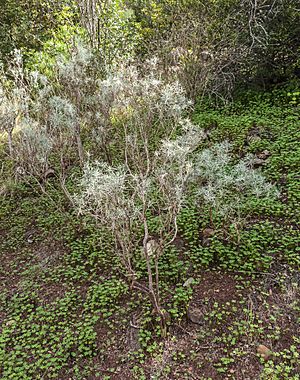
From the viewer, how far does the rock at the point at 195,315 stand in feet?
9.90

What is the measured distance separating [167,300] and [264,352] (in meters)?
0.97

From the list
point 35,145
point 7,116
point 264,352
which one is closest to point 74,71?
point 7,116

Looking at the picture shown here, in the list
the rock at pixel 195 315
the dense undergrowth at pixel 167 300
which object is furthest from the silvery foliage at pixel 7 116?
the rock at pixel 195 315

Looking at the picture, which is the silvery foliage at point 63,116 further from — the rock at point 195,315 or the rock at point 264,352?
the rock at point 264,352

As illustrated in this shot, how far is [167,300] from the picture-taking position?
3242 mm

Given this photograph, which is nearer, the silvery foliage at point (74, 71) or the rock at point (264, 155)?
the silvery foliage at point (74, 71)

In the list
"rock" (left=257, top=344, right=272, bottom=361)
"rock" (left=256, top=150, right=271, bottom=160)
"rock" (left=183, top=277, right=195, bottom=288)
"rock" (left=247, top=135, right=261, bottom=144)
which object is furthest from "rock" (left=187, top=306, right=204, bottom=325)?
"rock" (left=247, top=135, right=261, bottom=144)

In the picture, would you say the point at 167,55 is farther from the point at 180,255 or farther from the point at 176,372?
the point at 176,372

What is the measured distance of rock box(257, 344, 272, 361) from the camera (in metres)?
2.65

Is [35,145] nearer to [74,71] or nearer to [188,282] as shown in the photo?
[74,71]

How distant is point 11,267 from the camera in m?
4.18

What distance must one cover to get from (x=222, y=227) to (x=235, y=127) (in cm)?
282

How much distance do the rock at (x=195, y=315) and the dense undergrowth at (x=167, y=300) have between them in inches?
1.1

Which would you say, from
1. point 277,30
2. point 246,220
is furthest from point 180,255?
point 277,30
